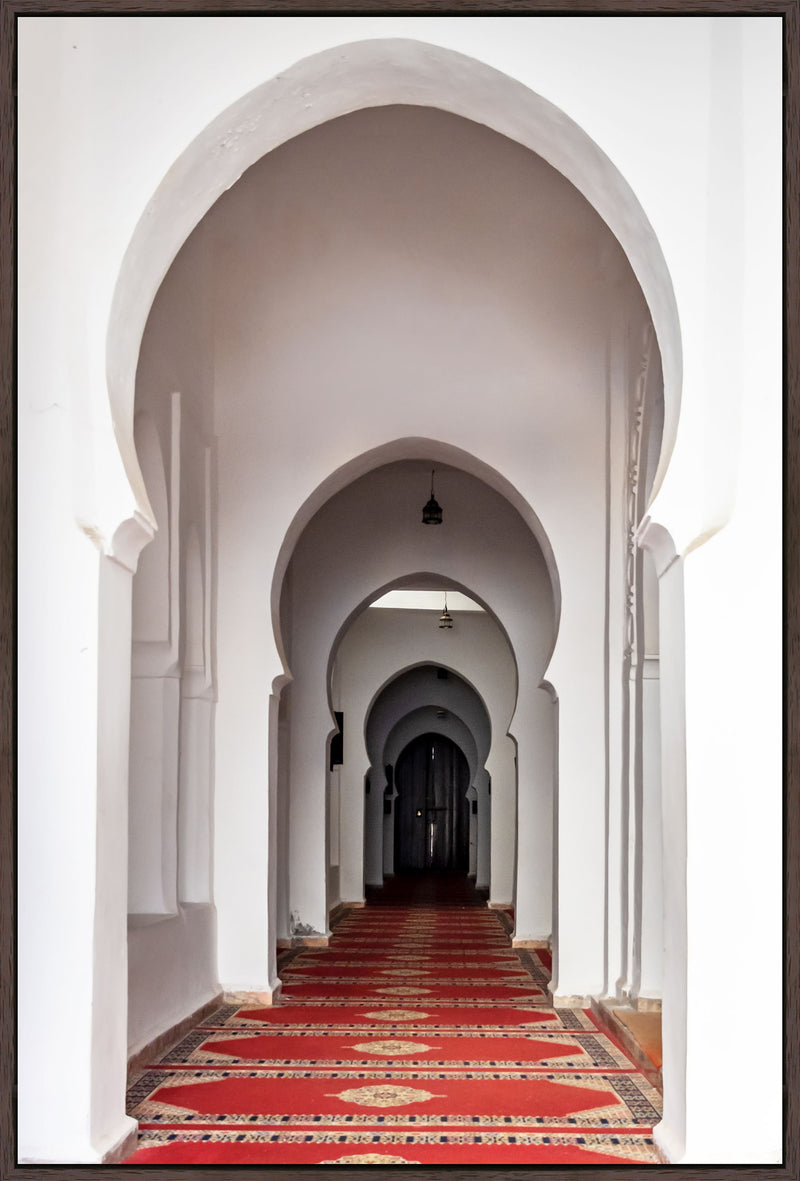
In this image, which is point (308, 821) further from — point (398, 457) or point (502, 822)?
point (502, 822)

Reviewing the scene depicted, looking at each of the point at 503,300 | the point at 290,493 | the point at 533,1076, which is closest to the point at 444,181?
the point at 503,300

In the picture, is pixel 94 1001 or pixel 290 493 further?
pixel 290 493

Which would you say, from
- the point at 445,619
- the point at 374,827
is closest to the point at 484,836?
A: the point at 374,827

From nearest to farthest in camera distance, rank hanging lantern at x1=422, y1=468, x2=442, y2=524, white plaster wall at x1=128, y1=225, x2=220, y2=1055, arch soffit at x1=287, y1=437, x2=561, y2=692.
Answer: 1. white plaster wall at x1=128, y1=225, x2=220, y2=1055
2. arch soffit at x1=287, y1=437, x2=561, y2=692
3. hanging lantern at x1=422, y1=468, x2=442, y2=524

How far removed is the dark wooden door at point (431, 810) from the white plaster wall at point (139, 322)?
22318 mm

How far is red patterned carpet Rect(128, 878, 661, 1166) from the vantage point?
166 inches

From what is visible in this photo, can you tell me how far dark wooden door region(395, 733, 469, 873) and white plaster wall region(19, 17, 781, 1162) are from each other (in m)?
22.3

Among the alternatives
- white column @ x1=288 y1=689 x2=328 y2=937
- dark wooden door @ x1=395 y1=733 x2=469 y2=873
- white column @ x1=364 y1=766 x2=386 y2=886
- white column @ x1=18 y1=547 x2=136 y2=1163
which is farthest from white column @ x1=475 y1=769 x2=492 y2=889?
white column @ x1=18 y1=547 x2=136 y2=1163

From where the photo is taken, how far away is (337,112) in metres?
4.56

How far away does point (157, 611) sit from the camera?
22.1 feet

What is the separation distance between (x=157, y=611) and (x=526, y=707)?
4413mm

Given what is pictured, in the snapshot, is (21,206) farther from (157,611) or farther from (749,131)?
(157,611)

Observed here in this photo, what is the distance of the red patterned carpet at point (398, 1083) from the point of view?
421 cm

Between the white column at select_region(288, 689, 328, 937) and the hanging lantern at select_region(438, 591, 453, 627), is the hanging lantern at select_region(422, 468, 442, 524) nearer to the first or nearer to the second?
the white column at select_region(288, 689, 328, 937)
